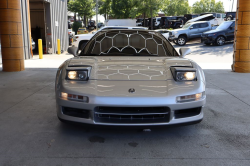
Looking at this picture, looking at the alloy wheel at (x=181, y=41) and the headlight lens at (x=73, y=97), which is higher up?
the alloy wheel at (x=181, y=41)

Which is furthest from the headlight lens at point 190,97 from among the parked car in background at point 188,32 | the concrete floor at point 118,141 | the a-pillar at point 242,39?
the parked car in background at point 188,32

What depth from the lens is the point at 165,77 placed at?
3178mm

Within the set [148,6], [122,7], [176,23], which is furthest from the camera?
[122,7]

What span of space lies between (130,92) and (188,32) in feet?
60.2

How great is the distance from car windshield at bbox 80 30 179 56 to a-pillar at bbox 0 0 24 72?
544 cm

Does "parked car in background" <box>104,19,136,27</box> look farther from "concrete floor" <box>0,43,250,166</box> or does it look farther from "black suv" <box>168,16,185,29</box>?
"concrete floor" <box>0,43,250,166</box>

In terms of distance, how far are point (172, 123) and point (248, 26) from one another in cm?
702

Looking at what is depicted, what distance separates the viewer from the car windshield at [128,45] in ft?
13.3

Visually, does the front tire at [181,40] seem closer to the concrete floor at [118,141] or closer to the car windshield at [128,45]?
the concrete floor at [118,141]

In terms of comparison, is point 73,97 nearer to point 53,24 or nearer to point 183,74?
point 183,74

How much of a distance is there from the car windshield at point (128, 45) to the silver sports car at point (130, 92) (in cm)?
47

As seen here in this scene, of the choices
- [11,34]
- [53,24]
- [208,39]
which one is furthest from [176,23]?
[11,34]

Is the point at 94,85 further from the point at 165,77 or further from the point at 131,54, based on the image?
the point at 131,54

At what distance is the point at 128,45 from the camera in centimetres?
415
